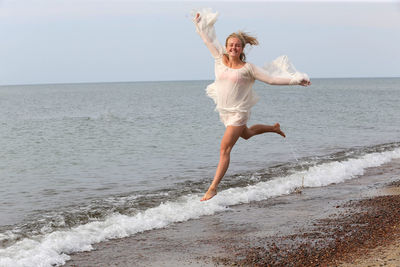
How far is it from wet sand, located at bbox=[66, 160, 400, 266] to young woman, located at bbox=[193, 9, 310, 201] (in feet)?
4.53

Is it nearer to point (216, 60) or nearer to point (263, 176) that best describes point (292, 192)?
point (263, 176)

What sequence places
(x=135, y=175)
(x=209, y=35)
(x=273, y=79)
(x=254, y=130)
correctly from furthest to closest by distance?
(x=135, y=175) → (x=254, y=130) → (x=209, y=35) → (x=273, y=79)

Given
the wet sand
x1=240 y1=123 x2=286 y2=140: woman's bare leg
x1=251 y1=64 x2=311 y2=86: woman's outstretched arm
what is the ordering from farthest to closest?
the wet sand → x1=240 y1=123 x2=286 y2=140: woman's bare leg → x1=251 y1=64 x2=311 y2=86: woman's outstretched arm

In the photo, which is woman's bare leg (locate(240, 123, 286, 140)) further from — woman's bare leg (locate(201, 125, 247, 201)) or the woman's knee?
A: the woman's knee

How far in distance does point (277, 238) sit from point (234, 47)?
139 inches

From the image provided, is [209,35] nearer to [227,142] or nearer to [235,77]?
[235,77]

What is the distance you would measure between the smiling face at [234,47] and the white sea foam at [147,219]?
4159mm

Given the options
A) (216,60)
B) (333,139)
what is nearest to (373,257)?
(216,60)

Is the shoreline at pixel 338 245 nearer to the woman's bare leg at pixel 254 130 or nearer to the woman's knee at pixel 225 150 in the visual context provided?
the woman's knee at pixel 225 150

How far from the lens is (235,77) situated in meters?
7.06

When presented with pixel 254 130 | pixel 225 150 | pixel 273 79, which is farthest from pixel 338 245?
pixel 273 79

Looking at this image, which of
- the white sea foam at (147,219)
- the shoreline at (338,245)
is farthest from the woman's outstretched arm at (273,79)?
the white sea foam at (147,219)

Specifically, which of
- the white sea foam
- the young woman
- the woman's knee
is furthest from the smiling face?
the white sea foam

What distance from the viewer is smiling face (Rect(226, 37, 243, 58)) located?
6.97 meters
